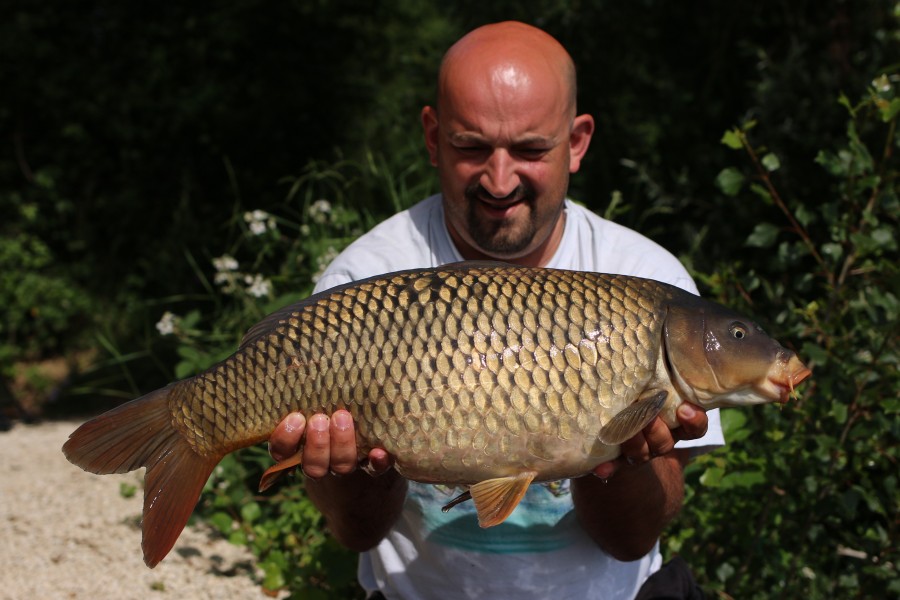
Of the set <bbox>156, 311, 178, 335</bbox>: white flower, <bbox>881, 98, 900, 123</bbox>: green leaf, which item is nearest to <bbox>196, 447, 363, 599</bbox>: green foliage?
<bbox>156, 311, 178, 335</bbox>: white flower

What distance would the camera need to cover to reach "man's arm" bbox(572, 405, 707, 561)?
1.58 m

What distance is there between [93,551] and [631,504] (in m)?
1.76

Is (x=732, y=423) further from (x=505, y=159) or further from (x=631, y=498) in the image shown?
(x=505, y=159)

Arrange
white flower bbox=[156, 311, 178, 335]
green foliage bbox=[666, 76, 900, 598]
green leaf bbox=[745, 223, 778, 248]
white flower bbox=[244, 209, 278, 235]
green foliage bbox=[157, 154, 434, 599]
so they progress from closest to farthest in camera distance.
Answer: green foliage bbox=[666, 76, 900, 598] → green leaf bbox=[745, 223, 778, 248] → green foliage bbox=[157, 154, 434, 599] → white flower bbox=[156, 311, 178, 335] → white flower bbox=[244, 209, 278, 235]

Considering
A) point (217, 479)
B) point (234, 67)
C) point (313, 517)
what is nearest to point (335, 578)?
point (313, 517)

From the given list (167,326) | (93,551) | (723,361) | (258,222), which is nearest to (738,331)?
(723,361)

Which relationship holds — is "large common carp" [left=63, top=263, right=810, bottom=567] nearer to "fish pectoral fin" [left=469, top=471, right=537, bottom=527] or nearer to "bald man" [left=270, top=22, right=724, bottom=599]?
"fish pectoral fin" [left=469, top=471, right=537, bottom=527]

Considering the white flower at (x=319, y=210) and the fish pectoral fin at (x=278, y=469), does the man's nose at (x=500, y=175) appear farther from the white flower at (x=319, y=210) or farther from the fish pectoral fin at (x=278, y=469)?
the white flower at (x=319, y=210)

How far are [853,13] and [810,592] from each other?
91.9 inches

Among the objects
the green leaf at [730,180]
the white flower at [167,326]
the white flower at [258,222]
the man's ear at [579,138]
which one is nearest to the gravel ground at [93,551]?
the white flower at [167,326]

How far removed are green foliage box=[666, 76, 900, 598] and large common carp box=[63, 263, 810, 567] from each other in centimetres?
72

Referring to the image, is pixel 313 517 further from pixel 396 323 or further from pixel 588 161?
pixel 588 161

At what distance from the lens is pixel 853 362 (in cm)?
224

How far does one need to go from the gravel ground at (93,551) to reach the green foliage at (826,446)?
1189mm
